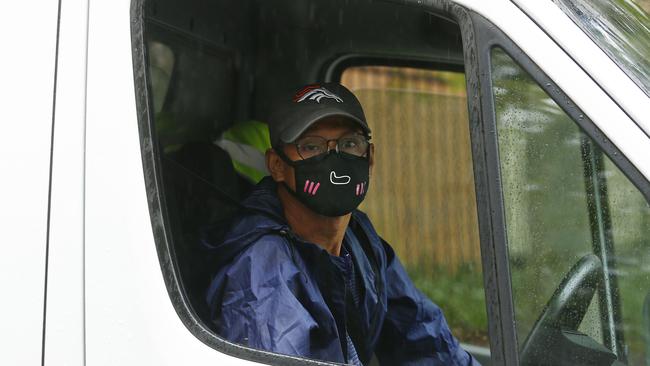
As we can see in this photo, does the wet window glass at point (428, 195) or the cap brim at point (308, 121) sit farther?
the wet window glass at point (428, 195)

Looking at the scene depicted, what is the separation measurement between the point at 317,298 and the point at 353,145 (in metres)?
0.39

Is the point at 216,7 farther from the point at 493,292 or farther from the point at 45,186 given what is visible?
the point at 493,292

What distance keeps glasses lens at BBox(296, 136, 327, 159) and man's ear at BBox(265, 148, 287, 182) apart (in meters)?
0.08

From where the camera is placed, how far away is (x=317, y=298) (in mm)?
2203

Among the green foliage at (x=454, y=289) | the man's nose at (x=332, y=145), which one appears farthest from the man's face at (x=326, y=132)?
the green foliage at (x=454, y=289)

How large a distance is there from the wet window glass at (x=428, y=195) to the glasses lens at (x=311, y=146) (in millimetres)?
3688

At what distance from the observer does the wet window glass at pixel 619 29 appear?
1.82 meters

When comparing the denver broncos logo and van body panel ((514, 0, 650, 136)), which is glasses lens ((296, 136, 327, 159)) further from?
van body panel ((514, 0, 650, 136))

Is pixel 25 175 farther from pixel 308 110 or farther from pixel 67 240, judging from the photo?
pixel 308 110

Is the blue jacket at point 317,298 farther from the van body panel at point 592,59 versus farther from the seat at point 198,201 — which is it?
the van body panel at point 592,59

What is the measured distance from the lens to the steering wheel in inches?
68.8

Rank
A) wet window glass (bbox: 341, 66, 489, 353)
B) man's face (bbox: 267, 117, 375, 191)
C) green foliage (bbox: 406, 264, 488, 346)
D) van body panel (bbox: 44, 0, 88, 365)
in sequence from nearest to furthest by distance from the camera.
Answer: van body panel (bbox: 44, 0, 88, 365), man's face (bbox: 267, 117, 375, 191), green foliage (bbox: 406, 264, 488, 346), wet window glass (bbox: 341, 66, 489, 353)

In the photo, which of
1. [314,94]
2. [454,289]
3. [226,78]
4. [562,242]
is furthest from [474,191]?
[454,289]

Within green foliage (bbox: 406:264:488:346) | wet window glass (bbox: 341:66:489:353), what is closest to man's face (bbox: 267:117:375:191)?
green foliage (bbox: 406:264:488:346)
